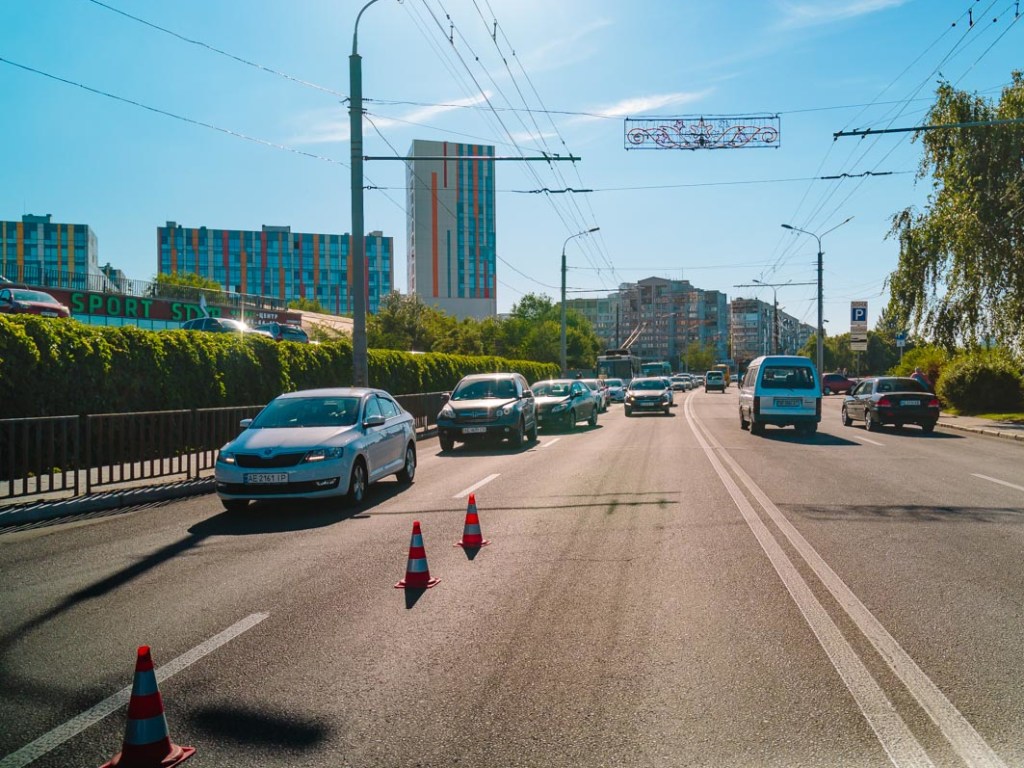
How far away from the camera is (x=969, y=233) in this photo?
26.7 meters

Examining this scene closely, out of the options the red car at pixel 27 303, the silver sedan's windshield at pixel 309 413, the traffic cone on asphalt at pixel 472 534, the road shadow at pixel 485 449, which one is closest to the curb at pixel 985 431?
the road shadow at pixel 485 449

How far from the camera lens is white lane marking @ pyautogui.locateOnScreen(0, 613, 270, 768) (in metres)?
3.54

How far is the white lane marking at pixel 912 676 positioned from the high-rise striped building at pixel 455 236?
126m

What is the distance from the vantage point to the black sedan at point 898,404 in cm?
2431

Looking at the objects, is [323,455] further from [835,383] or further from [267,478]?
[835,383]

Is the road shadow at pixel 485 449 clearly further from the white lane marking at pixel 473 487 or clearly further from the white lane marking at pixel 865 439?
the white lane marking at pixel 865 439

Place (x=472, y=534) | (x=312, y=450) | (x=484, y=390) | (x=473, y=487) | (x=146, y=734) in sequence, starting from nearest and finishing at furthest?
1. (x=146, y=734)
2. (x=472, y=534)
3. (x=312, y=450)
4. (x=473, y=487)
5. (x=484, y=390)

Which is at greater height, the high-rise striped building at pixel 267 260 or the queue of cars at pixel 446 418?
the high-rise striped building at pixel 267 260

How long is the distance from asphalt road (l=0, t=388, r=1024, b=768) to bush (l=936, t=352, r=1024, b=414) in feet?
81.9

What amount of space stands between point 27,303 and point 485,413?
19680mm

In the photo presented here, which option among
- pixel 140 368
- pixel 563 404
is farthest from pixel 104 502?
pixel 563 404

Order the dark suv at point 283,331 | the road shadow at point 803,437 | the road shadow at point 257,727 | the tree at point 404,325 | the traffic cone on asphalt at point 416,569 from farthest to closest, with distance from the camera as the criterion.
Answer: the tree at point 404,325 → the dark suv at point 283,331 → the road shadow at point 803,437 → the traffic cone on asphalt at point 416,569 → the road shadow at point 257,727

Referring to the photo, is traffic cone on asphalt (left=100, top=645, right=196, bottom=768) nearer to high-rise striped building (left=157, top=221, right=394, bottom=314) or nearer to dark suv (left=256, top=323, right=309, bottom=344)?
dark suv (left=256, top=323, right=309, bottom=344)

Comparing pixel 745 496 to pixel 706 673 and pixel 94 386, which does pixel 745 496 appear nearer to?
pixel 706 673
